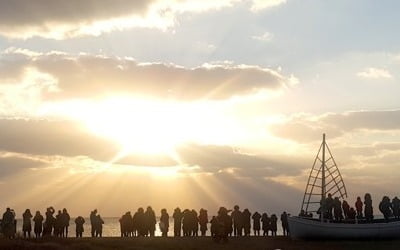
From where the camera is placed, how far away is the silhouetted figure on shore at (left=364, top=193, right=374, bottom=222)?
42.0 m

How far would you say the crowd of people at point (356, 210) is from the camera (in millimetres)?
42562

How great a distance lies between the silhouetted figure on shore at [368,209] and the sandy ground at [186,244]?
265cm

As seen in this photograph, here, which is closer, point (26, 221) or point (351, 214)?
point (26, 221)

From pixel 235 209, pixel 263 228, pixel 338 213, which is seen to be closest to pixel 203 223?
pixel 235 209

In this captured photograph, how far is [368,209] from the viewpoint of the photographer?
42375 mm

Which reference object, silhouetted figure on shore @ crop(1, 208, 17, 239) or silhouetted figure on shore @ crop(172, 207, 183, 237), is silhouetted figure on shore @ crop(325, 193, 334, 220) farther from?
silhouetted figure on shore @ crop(1, 208, 17, 239)

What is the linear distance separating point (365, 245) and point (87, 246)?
57.9 ft

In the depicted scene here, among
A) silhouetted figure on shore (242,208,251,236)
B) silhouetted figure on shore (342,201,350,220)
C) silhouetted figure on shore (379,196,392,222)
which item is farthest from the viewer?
silhouetted figure on shore (342,201,350,220)

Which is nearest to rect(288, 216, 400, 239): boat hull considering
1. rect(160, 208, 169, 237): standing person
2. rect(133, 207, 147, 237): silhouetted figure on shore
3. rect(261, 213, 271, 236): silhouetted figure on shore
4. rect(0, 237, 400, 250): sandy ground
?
rect(0, 237, 400, 250): sandy ground

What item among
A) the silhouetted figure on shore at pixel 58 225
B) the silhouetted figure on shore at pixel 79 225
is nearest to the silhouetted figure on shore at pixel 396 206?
the silhouetted figure on shore at pixel 79 225

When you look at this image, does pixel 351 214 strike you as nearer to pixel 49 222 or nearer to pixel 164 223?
pixel 164 223

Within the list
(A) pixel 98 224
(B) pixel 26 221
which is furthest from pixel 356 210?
(B) pixel 26 221

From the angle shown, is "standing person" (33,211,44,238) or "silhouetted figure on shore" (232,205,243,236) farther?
"silhouetted figure on shore" (232,205,243,236)

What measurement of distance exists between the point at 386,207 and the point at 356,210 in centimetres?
210
